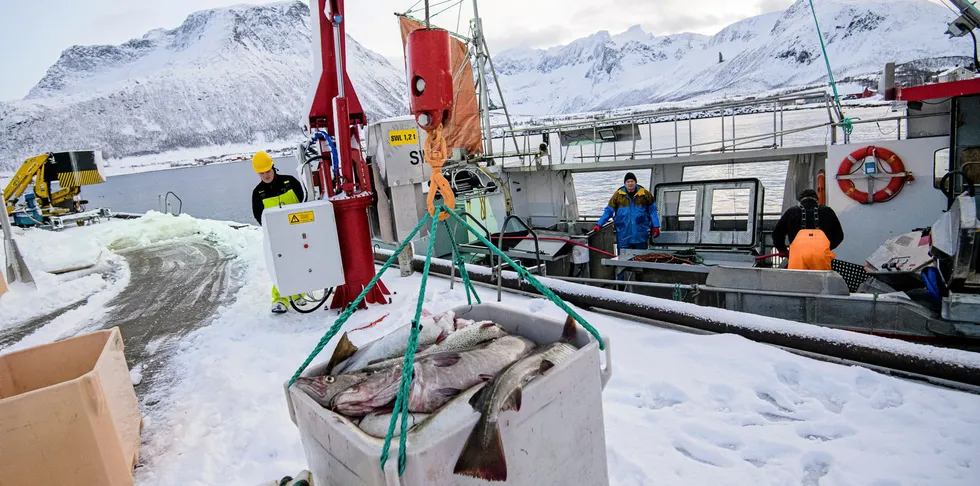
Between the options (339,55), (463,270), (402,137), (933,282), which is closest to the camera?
(463,270)

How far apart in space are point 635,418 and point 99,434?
3033 mm

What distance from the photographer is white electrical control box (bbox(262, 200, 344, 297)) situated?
4.96m

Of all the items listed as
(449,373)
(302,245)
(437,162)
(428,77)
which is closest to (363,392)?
(449,373)

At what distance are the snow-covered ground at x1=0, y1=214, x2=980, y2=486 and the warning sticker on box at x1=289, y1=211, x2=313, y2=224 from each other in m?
1.22

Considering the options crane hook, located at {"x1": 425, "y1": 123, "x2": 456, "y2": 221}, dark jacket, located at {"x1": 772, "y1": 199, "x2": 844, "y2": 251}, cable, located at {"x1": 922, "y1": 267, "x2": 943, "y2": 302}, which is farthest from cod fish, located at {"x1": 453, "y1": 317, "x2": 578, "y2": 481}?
dark jacket, located at {"x1": 772, "y1": 199, "x2": 844, "y2": 251}

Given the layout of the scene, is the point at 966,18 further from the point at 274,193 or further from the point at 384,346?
the point at 274,193

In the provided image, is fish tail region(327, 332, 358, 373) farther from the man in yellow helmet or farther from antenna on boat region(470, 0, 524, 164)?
antenna on boat region(470, 0, 524, 164)

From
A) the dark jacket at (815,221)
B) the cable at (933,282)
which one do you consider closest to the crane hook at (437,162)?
the dark jacket at (815,221)

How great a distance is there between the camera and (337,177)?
5.65 meters

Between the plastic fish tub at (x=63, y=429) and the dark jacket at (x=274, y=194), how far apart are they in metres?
3.08

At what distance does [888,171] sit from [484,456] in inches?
318

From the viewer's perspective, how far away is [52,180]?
17.8 meters

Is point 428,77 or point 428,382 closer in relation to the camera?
point 428,382

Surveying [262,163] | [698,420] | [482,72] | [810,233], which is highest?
[482,72]
